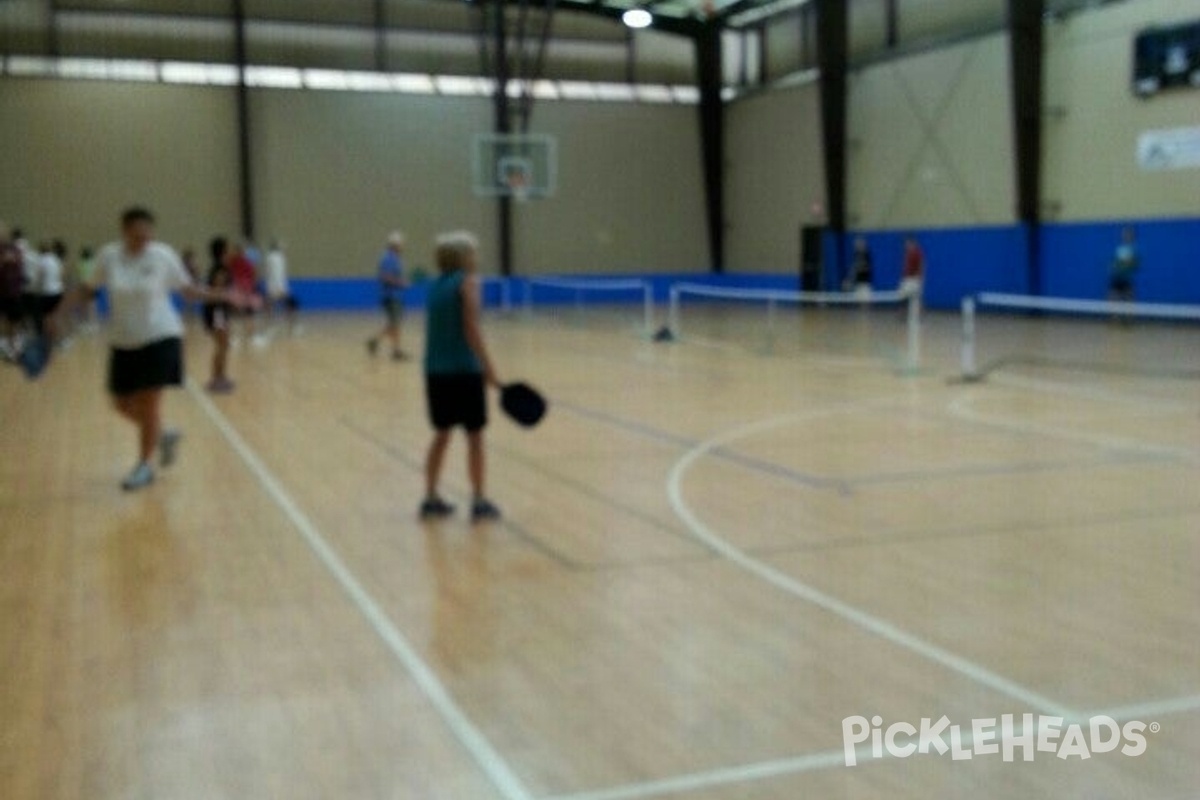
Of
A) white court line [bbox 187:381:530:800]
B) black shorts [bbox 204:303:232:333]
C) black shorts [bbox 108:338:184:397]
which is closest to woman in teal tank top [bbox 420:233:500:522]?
white court line [bbox 187:381:530:800]

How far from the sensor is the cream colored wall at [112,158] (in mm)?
31656

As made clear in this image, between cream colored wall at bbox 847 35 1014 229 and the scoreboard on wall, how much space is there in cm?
350

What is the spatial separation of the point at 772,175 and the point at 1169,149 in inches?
540

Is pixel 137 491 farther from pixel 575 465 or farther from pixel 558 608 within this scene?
pixel 558 608

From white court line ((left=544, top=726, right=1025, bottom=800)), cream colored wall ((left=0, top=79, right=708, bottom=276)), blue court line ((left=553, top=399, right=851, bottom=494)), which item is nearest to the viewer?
white court line ((left=544, top=726, right=1025, bottom=800))

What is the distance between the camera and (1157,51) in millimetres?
24047

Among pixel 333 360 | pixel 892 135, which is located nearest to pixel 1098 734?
pixel 333 360

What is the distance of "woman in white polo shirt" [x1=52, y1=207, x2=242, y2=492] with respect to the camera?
8383 millimetres

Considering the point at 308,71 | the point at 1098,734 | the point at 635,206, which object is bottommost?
the point at 1098,734

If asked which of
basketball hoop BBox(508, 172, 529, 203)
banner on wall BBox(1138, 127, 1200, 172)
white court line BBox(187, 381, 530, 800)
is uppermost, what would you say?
basketball hoop BBox(508, 172, 529, 203)

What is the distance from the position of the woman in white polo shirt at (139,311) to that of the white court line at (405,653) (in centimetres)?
114

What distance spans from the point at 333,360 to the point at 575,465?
10057 mm

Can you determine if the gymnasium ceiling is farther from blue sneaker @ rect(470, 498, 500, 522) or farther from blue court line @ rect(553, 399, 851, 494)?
blue sneaker @ rect(470, 498, 500, 522)

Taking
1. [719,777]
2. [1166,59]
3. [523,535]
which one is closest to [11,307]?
[523,535]
